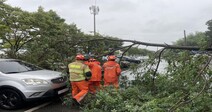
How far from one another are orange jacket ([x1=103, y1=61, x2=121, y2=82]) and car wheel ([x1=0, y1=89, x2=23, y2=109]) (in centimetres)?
234

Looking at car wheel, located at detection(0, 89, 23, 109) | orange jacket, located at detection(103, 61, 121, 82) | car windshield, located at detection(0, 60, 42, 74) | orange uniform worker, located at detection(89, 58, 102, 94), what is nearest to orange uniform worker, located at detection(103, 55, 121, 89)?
orange jacket, located at detection(103, 61, 121, 82)

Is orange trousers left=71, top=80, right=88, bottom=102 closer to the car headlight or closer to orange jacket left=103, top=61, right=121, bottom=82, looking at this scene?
the car headlight

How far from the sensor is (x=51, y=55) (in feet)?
29.0

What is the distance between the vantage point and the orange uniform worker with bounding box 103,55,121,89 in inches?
314

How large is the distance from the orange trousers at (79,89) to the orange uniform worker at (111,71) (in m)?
0.88

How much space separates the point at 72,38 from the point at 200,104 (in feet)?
15.5

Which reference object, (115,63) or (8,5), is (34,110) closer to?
(115,63)

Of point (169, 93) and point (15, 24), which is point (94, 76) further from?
point (15, 24)

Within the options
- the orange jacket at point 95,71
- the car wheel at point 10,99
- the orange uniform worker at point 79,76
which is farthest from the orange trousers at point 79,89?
the car wheel at point 10,99

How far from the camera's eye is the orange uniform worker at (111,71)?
796cm

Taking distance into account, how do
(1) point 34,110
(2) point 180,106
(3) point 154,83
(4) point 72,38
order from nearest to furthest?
(2) point 180,106, (3) point 154,83, (1) point 34,110, (4) point 72,38

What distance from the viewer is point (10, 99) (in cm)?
738

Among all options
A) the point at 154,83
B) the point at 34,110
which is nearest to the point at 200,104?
the point at 154,83

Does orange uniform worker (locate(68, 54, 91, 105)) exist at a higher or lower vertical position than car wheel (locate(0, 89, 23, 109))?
higher
